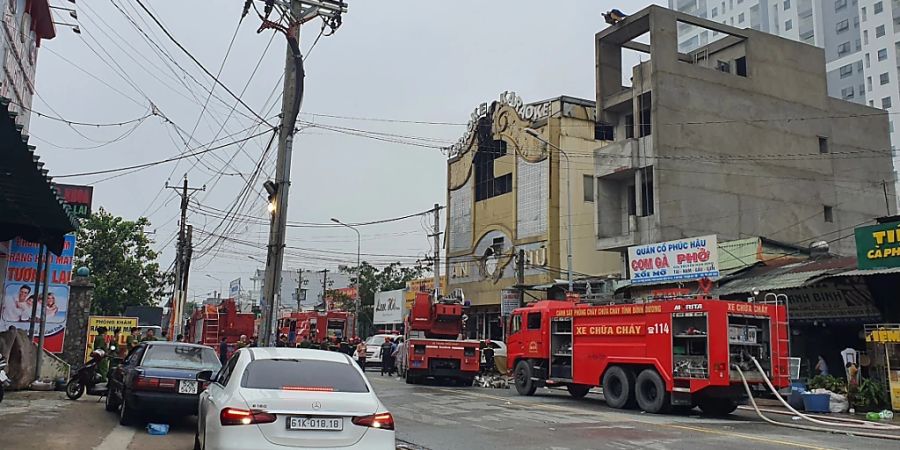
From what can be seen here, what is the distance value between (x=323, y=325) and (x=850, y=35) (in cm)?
7880

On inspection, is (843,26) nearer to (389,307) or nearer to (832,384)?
(389,307)

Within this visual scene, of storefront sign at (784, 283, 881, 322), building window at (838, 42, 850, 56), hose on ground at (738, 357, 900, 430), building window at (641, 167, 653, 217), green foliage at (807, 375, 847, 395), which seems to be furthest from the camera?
building window at (838, 42, 850, 56)

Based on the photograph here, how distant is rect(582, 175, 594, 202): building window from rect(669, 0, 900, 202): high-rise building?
143 ft

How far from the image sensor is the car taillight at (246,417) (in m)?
6.81

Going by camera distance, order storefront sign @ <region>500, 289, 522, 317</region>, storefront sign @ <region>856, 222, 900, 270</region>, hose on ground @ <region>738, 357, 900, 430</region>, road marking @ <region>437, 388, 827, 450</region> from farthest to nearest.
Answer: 1. storefront sign @ <region>500, 289, 522, 317</region>
2. storefront sign @ <region>856, 222, 900, 270</region>
3. hose on ground @ <region>738, 357, 900, 430</region>
4. road marking @ <region>437, 388, 827, 450</region>

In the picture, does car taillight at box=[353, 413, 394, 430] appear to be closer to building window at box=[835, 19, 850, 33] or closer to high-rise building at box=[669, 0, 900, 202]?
high-rise building at box=[669, 0, 900, 202]

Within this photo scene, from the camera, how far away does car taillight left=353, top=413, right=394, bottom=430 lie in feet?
23.0

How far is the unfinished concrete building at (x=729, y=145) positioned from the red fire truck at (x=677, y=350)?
1628 centimetres

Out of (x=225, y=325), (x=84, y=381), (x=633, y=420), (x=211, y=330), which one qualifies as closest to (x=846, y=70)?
(x=225, y=325)

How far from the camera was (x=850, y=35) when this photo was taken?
89.3 m

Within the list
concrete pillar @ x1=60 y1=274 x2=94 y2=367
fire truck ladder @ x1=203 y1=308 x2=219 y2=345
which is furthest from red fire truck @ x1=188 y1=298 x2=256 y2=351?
concrete pillar @ x1=60 y1=274 x2=94 y2=367

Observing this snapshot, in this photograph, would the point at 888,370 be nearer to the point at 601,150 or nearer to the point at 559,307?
the point at 559,307

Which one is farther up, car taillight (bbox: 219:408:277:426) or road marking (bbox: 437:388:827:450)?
car taillight (bbox: 219:408:277:426)

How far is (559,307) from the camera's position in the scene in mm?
20875
